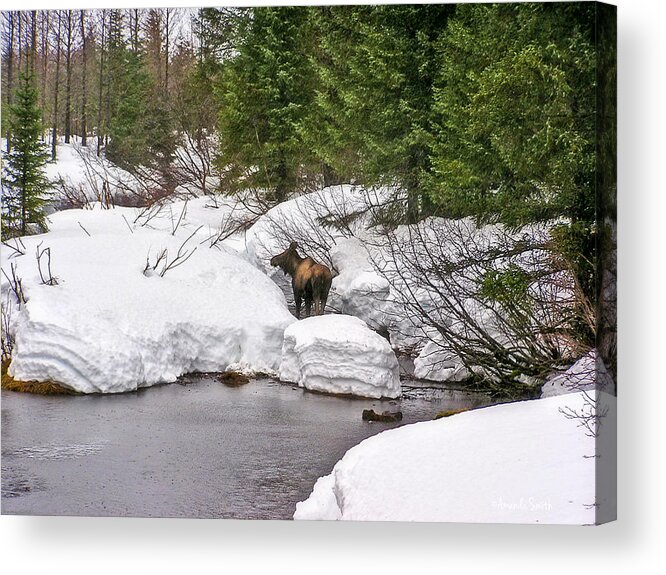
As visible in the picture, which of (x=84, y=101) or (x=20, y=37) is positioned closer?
(x=20, y=37)

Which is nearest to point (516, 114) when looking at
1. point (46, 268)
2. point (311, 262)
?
point (311, 262)

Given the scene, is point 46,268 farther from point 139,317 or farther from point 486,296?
point 486,296

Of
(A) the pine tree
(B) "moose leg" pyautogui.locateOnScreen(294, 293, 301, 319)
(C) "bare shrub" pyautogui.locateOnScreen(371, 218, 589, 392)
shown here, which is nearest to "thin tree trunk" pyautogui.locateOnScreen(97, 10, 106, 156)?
(A) the pine tree

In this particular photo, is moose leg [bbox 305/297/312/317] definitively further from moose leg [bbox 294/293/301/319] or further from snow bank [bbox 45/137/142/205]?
snow bank [bbox 45/137/142/205]

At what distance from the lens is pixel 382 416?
27.6ft

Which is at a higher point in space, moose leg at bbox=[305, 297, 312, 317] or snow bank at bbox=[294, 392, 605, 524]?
moose leg at bbox=[305, 297, 312, 317]

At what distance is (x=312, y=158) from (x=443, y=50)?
51.0 inches

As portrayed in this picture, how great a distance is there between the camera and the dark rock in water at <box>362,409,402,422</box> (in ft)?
27.5

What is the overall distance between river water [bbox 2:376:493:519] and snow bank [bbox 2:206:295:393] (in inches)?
7.7

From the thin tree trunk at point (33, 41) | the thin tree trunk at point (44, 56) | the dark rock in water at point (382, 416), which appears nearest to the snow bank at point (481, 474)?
the dark rock in water at point (382, 416)

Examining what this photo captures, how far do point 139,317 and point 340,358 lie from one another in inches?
63.6

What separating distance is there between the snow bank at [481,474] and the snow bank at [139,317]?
128 cm

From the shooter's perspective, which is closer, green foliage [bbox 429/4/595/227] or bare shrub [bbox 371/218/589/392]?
green foliage [bbox 429/4/595/227]

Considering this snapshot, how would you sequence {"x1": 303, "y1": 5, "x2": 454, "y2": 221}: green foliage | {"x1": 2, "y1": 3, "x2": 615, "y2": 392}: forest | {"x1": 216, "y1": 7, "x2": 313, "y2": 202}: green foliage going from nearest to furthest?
1. {"x1": 2, "y1": 3, "x2": 615, "y2": 392}: forest
2. {"x1": 303, "y1": 5, "x2": 454, "y2": 221}: green foliage
3. {"x1": 216, "y1": 7, "x2": 313, "y2": 202}: green foliage
